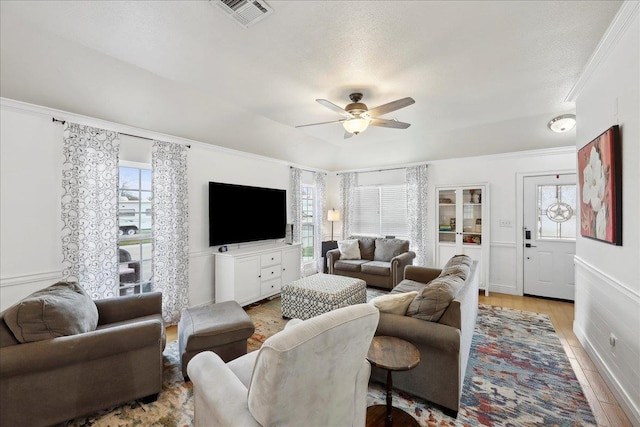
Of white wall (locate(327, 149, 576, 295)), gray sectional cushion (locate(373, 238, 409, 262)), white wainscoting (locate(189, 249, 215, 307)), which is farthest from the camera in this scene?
gray sectional cushion (locate(373, 238, 409, 262))

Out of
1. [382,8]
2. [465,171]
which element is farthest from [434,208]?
[382,8]

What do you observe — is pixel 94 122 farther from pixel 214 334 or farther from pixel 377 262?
pixel 377 262

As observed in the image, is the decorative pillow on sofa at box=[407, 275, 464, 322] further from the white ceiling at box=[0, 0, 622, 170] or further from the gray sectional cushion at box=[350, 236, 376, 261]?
the gray sectional cushion at box=[350, 236, 376, 261]

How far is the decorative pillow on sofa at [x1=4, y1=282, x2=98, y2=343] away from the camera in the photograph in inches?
66.3

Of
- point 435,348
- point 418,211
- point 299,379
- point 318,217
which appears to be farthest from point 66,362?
point 418,211

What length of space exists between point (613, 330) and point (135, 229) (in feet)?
16.0

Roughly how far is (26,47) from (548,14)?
3943mm

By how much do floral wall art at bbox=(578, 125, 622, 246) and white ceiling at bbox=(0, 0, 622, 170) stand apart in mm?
782

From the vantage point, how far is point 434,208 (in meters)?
5.39

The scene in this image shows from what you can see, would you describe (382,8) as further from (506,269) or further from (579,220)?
(506,269)

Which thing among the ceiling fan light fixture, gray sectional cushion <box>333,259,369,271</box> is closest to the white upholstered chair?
the ceiling fan light fixture

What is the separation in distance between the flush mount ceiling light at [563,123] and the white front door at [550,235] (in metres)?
0.91

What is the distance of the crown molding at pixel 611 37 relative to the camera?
5.77 feet

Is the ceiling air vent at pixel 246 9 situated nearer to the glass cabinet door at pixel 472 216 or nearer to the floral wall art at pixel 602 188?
the floral wall art at pixel 602 188
